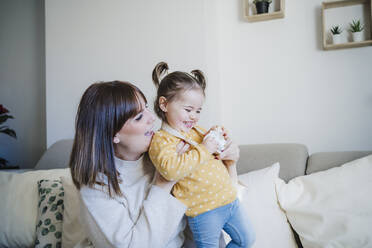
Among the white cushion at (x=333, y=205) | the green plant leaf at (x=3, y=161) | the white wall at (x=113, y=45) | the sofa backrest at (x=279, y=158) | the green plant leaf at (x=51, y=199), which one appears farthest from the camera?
the green plant leaf at (x=3, y=161)

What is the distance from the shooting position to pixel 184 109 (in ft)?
4.00

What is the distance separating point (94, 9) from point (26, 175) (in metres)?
1.54

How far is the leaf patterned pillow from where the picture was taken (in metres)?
1.69

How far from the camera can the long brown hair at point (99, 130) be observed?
1.13 meters

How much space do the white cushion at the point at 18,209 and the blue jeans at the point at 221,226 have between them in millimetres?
1061

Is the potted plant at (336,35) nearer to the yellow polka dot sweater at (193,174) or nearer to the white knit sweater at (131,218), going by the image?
the yellow polka dot sweater at (193,174)

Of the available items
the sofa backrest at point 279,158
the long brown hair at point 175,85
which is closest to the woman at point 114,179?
the long brown hair at point 175,85

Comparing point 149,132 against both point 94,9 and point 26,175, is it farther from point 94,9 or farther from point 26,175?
point 94,9

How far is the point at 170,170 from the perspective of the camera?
1.08 metres

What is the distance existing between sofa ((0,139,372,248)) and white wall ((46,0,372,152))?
20.6 inches

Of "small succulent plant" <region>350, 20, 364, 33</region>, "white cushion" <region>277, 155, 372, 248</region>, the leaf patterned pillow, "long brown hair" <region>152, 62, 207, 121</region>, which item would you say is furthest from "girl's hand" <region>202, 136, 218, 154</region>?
"small succulent plant" <region>350, 20, 364, 33</region>

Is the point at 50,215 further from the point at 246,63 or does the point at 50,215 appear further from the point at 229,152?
the point at 246,63

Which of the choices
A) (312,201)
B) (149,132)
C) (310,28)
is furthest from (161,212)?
(310,28)

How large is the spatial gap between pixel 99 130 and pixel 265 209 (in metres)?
0.93
